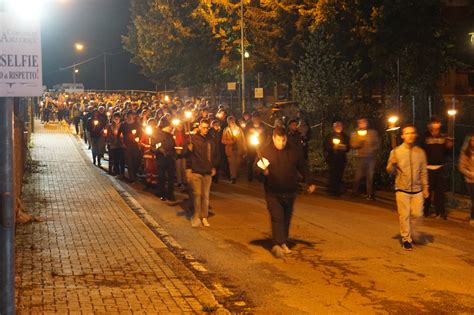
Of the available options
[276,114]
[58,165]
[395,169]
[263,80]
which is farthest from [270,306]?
[263,80]

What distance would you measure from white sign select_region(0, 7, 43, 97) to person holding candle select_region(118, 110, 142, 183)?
1364 cm

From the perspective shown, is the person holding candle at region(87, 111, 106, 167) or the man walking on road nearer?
the man walking on road

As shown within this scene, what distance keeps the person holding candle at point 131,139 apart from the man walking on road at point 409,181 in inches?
368

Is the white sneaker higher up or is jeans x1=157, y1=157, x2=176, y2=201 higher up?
jeans x1=157, y1=157, x2=176, y2=201

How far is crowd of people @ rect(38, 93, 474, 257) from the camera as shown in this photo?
1060 centimetres

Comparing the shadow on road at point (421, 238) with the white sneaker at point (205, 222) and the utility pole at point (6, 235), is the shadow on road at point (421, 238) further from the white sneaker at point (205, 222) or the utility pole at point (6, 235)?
the utility pole at point (6, 235)

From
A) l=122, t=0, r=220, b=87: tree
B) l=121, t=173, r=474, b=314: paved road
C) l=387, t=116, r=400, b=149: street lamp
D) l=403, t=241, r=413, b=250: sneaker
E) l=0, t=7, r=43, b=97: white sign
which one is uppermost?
l=122, t=0, r=220, b=87: tree

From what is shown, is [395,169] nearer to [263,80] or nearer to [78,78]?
[263,80]

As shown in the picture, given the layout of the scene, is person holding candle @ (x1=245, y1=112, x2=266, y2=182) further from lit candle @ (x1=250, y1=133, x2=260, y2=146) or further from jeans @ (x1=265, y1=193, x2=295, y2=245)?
jeans @ (x1=265, y1=193, x2=295, y2=245)

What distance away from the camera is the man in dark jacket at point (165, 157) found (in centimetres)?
1582

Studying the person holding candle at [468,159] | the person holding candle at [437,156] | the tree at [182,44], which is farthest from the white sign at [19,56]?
the tree at [182,44]

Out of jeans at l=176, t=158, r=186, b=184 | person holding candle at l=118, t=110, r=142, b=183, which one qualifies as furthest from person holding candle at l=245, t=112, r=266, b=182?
person holding candle at l=118, t=110, r=142, b=183

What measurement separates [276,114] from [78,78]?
6159 cm

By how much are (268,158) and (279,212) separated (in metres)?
0.74
